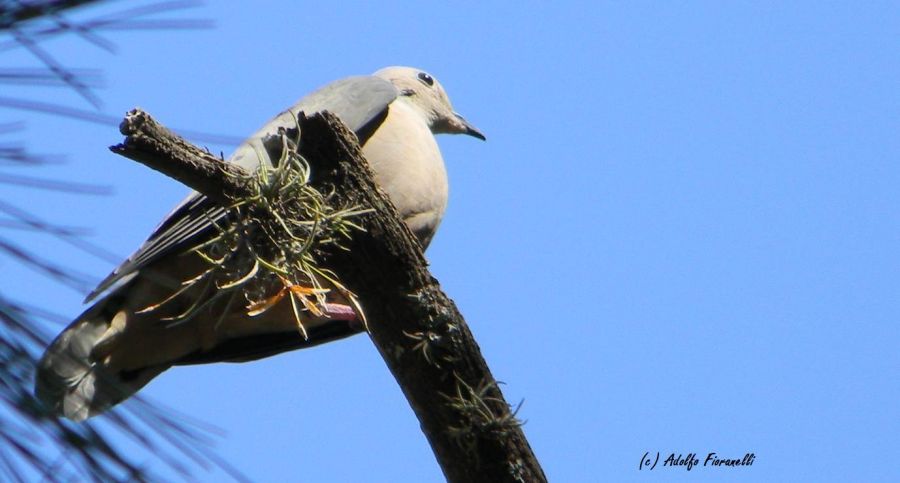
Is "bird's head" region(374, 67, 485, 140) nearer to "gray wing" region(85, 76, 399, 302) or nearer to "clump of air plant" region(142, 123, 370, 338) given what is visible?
"gray wing" region(85, 76, 399, 302)

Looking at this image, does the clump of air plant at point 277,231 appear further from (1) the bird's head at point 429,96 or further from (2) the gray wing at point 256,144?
(1) the bird's head at point 429,96

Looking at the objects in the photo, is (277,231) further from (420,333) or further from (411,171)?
(411,171)

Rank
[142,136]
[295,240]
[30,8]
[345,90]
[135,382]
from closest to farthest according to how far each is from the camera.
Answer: [30,8] < [142,136] < [295,240] < [135,382] < [345,90]

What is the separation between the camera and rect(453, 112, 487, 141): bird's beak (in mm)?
6757

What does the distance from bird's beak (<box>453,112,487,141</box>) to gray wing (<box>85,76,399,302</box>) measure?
53.0 inches

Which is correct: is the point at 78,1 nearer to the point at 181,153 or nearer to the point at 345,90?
the point at 181,153

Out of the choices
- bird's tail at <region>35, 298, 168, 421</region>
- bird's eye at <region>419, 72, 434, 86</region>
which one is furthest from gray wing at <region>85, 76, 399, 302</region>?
bird's tail at <region>35, 298, 168, 421</region>

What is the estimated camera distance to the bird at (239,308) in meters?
4.43

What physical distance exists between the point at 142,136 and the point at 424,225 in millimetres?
2198

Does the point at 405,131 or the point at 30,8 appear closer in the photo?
the point at 30,8

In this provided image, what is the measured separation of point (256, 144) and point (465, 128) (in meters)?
2.13

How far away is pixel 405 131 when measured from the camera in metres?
5.29

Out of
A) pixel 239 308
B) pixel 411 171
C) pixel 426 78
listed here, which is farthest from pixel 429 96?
pixel 239 308

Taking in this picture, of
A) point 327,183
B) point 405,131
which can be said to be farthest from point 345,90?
point 327,183
